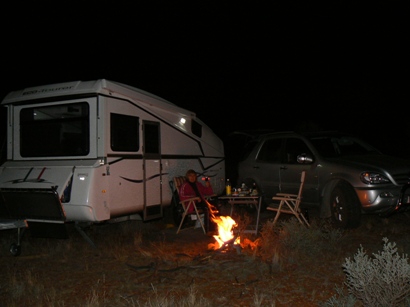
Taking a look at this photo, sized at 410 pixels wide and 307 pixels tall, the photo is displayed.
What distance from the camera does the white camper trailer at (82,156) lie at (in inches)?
270

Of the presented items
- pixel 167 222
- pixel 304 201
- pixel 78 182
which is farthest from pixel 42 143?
pixel 304 201

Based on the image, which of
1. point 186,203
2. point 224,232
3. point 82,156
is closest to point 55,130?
point 82,156

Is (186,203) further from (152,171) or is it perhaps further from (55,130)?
(55,130)

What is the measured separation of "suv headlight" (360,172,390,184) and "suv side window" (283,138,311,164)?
141cm

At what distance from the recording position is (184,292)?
194 inches

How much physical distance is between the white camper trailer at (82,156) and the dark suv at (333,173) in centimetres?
233

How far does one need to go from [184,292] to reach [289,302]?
45.2 inches

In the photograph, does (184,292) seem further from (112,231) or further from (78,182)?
(112,231)

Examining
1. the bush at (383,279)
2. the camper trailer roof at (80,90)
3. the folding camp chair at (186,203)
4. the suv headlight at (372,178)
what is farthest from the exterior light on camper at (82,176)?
the suv headlight at (372,178)

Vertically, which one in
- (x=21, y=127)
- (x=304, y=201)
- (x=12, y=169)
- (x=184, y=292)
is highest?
(x=21, y=127)

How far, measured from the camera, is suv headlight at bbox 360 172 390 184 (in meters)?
7.34

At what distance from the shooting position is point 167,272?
5637 millimetres

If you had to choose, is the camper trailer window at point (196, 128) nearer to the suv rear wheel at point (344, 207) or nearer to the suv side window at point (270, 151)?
the suv side window at point (270, 151)

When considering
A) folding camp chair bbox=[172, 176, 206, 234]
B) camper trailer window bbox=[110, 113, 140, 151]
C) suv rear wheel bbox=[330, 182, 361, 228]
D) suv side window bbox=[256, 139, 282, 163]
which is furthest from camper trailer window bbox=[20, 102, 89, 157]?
suv rear wheel bbox=[330, 182, 361, 228]
